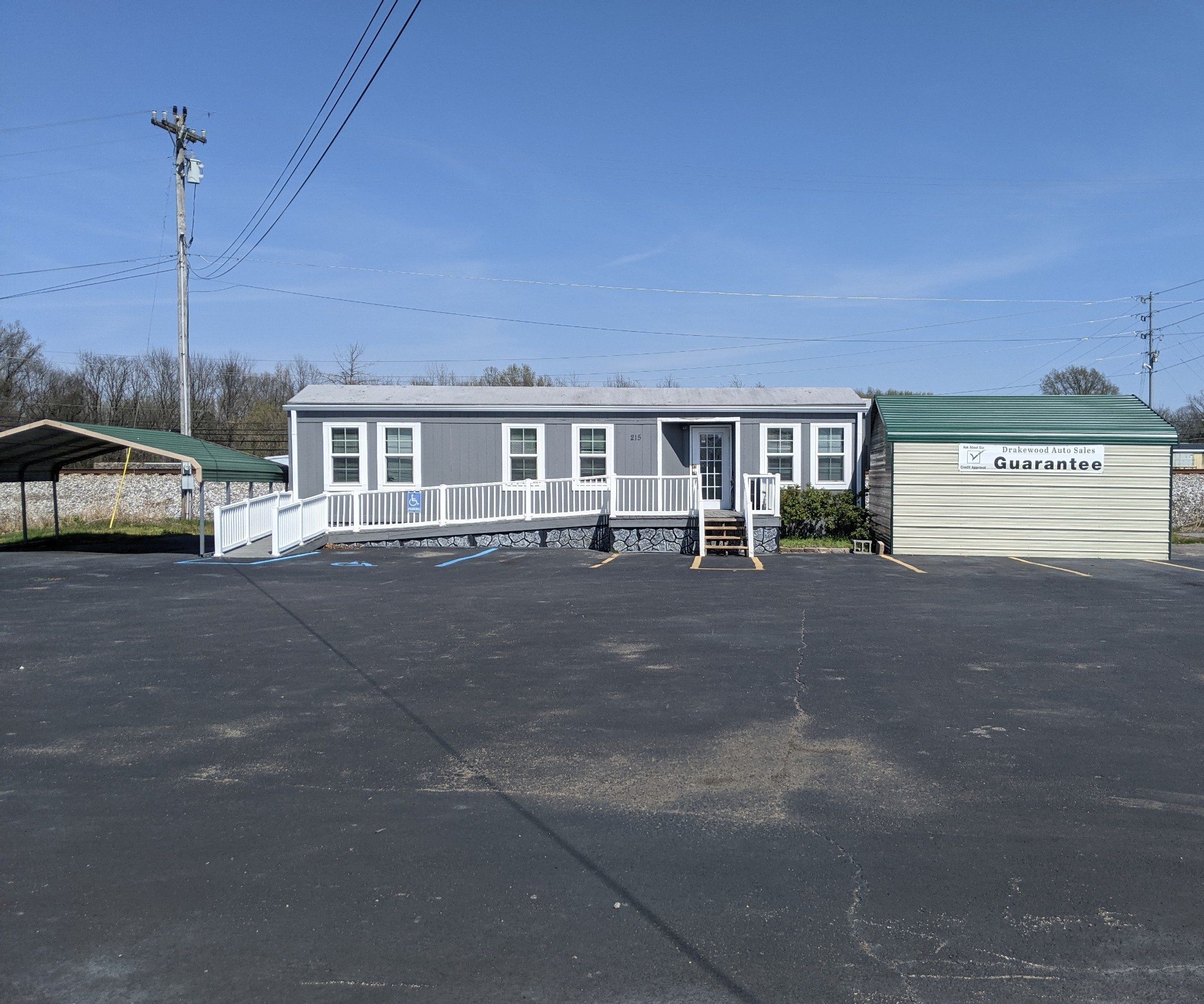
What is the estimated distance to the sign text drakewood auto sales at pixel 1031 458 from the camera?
17281 mm

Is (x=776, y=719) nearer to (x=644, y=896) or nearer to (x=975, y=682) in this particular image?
(x=975, y=682)

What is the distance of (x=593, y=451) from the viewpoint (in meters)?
20.5

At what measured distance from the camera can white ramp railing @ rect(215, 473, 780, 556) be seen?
58.5 feet

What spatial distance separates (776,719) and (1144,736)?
7.34ft

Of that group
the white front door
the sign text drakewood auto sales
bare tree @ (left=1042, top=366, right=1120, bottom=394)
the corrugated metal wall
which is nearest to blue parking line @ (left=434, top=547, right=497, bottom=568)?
the white front door

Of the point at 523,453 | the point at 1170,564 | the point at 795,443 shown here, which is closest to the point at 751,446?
the point at 795,443

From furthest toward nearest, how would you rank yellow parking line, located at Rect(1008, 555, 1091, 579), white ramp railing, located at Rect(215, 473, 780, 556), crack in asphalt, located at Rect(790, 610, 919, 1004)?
white ramp railing, located at Rect(215, 473, 780, 556) < yellow parking line, located at Rect(1008, 555, 1091, 579) < crack in asphalt, located at Rect(790, 610, 919, 1004)

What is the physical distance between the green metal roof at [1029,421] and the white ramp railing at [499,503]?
304 centimetres

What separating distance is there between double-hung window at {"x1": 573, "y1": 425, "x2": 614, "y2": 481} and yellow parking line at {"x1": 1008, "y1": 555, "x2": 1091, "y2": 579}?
28.4 feet

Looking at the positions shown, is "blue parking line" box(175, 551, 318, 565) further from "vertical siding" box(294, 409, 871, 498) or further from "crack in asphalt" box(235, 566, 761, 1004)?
"crack in asphalt" box(235, 566, 761, 1004)

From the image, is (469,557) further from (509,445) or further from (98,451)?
(98,451)

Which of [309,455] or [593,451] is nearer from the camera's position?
[309,455]

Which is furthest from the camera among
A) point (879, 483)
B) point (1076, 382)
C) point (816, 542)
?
point (1076, 382)

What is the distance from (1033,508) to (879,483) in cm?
296
